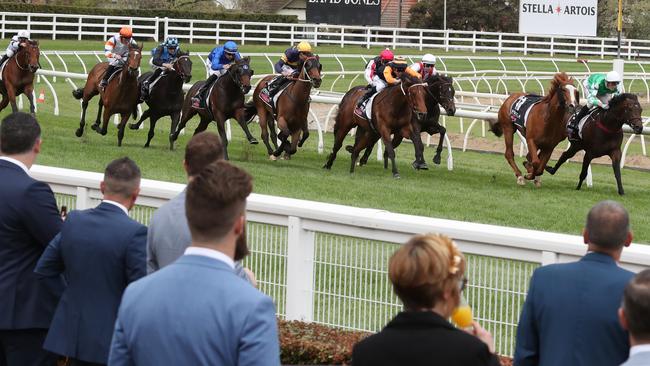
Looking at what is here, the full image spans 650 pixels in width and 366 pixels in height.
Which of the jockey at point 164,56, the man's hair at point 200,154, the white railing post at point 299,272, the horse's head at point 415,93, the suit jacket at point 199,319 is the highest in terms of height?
the jockey at point 164,56

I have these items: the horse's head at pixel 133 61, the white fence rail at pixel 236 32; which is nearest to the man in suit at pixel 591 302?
the horse's head at pixel 133 61

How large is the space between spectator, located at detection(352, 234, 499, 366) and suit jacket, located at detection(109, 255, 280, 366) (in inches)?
11.0

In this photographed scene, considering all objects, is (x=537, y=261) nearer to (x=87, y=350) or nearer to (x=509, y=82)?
(x=87, y=350)

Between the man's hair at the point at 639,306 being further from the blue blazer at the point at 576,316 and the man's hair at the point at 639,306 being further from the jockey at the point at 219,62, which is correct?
the jockey at the point at 219,62

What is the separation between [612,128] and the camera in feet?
46.6

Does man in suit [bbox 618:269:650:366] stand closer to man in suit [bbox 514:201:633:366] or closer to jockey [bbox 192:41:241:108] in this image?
man in suit [bbox 514:201:633:366]

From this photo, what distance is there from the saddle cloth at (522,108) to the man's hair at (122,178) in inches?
454

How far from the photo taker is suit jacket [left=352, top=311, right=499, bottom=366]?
2846 mm

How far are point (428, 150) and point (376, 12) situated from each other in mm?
23288

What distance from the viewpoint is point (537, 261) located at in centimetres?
478

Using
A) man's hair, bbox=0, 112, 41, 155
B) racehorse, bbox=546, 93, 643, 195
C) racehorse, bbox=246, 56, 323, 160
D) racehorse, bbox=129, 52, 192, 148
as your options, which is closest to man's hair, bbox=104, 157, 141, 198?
man's hair, bbox=0, 112, 41, 155

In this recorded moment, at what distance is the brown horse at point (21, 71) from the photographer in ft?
58.4

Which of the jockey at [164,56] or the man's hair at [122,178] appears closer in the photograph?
the man's hair at [122,178]

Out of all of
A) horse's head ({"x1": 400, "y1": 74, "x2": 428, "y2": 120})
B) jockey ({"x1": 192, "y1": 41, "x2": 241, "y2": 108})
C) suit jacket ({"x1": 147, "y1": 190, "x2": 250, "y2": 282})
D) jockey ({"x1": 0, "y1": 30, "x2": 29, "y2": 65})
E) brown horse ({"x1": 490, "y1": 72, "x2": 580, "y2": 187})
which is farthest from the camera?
jockey ({"x1": 0, "y1": 30, "x2": 29, "y2": 65})
